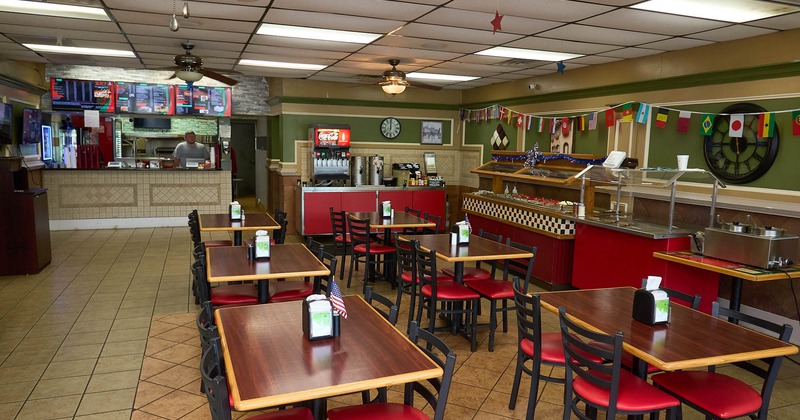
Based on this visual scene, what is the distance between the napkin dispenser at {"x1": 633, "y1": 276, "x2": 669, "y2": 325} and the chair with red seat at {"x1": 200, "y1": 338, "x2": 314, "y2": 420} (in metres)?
1.98

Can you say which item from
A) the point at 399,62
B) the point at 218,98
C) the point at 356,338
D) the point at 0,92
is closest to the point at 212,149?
the point at 218,98

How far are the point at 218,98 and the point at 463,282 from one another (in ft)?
28.7

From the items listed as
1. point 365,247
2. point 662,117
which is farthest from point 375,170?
point 662,117

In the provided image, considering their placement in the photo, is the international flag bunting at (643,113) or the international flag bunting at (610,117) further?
the international flag bunting at (610,117)

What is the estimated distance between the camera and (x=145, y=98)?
11.4 meters

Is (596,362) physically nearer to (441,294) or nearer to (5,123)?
(441,294)

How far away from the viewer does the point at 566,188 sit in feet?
24.7

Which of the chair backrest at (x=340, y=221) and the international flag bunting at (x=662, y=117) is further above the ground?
the international flag bunting at (x=662, y=117)

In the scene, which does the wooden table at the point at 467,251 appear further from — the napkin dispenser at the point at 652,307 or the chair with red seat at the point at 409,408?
the chair with red seat at the point at 409,408

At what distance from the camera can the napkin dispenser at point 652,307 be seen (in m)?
3.14

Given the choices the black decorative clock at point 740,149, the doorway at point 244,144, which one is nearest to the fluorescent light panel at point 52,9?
the black decorative clock at point 740,149

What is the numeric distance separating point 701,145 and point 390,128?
21.6 feet

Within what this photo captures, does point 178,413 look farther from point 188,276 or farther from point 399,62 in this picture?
point 399,62

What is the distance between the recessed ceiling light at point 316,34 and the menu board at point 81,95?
Result: 21.2ft
